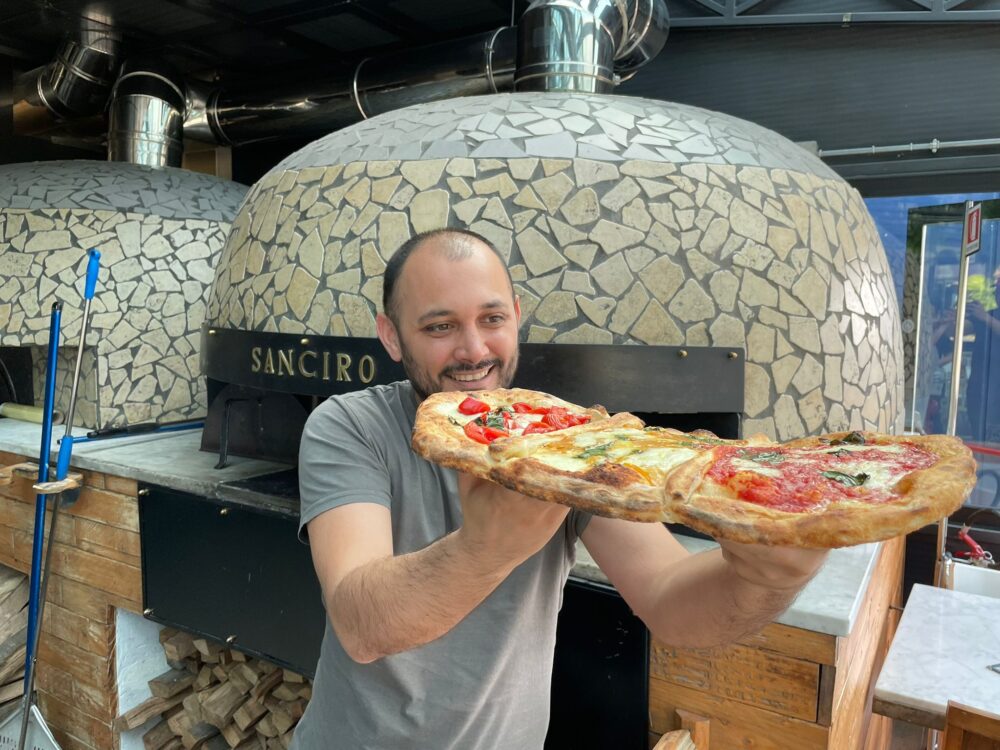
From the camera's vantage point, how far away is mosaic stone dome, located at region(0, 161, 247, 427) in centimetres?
424

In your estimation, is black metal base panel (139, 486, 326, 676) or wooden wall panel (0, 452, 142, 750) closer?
black metal base panel (139, 486, 326, 676)

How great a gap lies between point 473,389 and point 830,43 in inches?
154

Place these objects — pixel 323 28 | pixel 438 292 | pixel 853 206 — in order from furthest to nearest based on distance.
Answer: pixel 323 28, pixel 853 206, pixel 438 292

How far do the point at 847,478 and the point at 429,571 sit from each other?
0.50 metres

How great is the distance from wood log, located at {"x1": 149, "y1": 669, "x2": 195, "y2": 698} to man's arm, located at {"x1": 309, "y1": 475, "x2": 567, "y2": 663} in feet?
8.47

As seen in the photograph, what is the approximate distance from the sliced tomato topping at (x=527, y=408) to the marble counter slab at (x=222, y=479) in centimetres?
84

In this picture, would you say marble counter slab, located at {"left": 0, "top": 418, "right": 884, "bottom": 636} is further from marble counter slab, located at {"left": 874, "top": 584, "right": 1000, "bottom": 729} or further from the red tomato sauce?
the red tomato sauce

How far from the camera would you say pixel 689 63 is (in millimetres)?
4430

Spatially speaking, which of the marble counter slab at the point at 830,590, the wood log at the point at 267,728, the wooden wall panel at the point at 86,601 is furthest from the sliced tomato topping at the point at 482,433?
the wood log at the point at 267,728

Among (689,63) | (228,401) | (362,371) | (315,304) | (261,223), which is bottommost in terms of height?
(228,401)

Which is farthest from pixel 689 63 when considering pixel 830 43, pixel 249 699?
pixel 249 699

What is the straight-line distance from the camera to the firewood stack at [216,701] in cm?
292

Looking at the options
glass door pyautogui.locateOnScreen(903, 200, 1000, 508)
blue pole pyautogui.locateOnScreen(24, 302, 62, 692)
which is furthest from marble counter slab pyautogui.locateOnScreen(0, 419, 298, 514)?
glass door pyautogui.locateOnScreen(903, 200, 1000, 508)

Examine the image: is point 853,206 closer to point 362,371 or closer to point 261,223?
point 362,371
